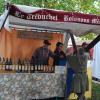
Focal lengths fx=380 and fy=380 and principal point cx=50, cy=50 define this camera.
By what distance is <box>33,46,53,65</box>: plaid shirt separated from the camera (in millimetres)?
11648

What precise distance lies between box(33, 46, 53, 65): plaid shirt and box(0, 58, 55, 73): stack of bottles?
27cm

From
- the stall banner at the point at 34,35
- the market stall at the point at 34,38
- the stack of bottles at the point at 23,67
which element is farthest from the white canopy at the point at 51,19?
the stack of bottles at the point at 23,67

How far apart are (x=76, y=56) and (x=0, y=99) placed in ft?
8.83

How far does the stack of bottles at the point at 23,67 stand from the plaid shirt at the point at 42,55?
27 cm

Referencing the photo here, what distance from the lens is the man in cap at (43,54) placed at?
11.7m

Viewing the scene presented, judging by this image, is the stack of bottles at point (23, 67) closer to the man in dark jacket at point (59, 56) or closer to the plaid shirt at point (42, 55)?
the plaid shirt at point (42, 55)

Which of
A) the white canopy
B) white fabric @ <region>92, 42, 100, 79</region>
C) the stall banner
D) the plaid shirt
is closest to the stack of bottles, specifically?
the plaid shirt

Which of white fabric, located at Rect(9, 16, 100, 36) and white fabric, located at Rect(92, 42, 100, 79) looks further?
white fabric, located at Rect(92, 42, 100, 79)

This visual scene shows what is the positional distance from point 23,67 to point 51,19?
1.92 meters

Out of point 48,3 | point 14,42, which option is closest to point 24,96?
point 14,42

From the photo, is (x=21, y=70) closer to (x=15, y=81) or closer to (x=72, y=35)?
(x=15, y=81)

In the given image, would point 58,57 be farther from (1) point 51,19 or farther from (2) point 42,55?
(1) point 51,19

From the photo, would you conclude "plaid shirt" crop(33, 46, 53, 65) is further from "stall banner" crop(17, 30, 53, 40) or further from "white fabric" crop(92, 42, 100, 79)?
"white fabric" crop(92, 42, 100, 79)

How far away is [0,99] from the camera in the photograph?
1034 centimetres
